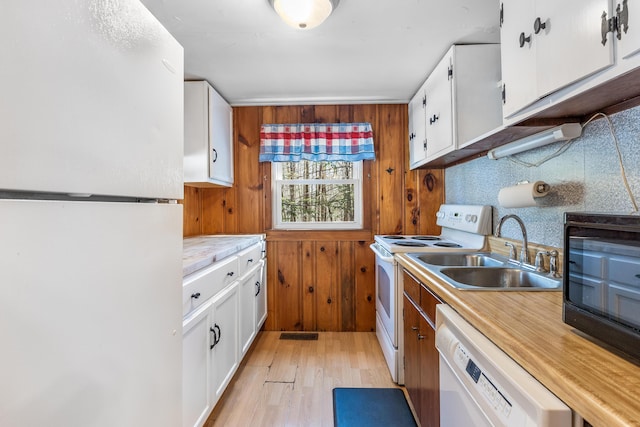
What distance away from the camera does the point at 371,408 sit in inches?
70.3

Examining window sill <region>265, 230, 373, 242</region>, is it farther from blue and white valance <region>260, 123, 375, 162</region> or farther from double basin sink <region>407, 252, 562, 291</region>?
double basin sink <region>407, 252, 562, 291</region>

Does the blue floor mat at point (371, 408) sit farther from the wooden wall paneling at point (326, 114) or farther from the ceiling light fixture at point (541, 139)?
the wooden wall paneling at point (326, 114)

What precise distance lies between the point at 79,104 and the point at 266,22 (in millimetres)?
1371

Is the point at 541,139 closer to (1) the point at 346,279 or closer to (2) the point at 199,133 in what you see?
(1) the point at 346,279

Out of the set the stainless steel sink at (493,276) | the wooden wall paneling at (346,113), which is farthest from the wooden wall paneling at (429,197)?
the stainless steel sink at (493,276)

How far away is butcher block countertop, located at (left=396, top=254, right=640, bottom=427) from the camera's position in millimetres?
510

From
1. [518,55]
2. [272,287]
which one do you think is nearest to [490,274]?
[518,55]

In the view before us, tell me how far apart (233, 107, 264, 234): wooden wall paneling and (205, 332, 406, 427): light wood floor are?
3.52 ft

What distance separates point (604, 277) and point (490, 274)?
2.88 feet

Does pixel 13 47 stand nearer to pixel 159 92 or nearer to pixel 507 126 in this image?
pixel 159 92

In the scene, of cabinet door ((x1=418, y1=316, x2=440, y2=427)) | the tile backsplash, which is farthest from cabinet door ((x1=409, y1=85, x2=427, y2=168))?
cabinet door ((x1=418, y1=316, x2=440, y2=427))

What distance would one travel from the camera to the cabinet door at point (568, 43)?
82 cm

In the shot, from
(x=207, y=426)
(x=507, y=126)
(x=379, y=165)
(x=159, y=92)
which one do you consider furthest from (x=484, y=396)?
(x=379, y=165)

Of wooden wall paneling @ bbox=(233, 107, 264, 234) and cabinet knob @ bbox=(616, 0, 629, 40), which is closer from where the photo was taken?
cabinet knob @ bbox=(616, 0, 629, 40)
